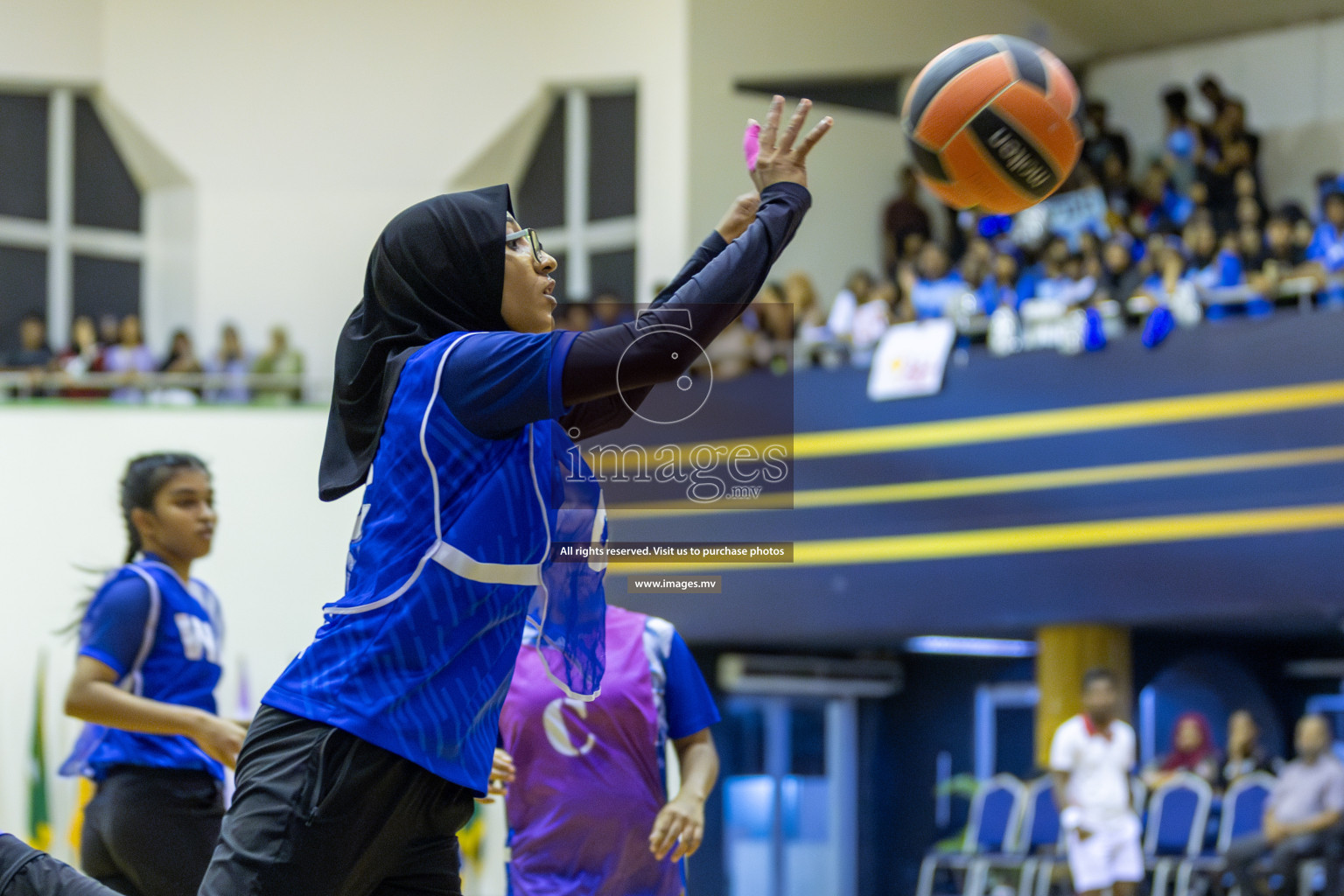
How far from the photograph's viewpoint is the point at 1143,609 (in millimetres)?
10680

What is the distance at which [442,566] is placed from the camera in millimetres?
2521

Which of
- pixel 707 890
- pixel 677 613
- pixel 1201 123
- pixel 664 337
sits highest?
pixel 1201 123

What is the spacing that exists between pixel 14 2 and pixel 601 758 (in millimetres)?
14950

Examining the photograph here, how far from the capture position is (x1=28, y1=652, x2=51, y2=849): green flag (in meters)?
13.0

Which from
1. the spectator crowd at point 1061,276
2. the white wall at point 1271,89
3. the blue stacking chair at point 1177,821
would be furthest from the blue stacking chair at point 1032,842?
the white wall at point 1271,89

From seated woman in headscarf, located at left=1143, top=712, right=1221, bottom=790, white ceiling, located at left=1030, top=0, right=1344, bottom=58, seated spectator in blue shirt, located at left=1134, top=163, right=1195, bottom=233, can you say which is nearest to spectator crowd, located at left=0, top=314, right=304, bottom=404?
seated spectator in blue shirt, located at left=1134, top=163, right=1195, bottom=233

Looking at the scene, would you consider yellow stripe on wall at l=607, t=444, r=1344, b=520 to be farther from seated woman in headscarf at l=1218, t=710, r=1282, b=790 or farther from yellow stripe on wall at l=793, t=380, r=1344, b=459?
seated woman in headscarf at l=1218, t=710, r=1282, b=790

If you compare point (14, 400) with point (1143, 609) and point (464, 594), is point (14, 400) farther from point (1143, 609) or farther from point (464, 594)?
point (464, 594)

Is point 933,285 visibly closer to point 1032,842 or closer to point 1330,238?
point 1330,238

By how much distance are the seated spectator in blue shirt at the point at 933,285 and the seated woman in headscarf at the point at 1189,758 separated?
3.59 metres

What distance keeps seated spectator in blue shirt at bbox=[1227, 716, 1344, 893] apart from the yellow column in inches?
75.4

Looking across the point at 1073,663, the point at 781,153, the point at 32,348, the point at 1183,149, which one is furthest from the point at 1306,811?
the point at 32,348

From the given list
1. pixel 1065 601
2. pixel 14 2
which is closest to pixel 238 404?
pixel 14 2

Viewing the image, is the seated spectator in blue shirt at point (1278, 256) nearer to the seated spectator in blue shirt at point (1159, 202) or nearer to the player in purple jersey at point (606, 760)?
the seated spectator in blue shirt at point (1159, 202)
